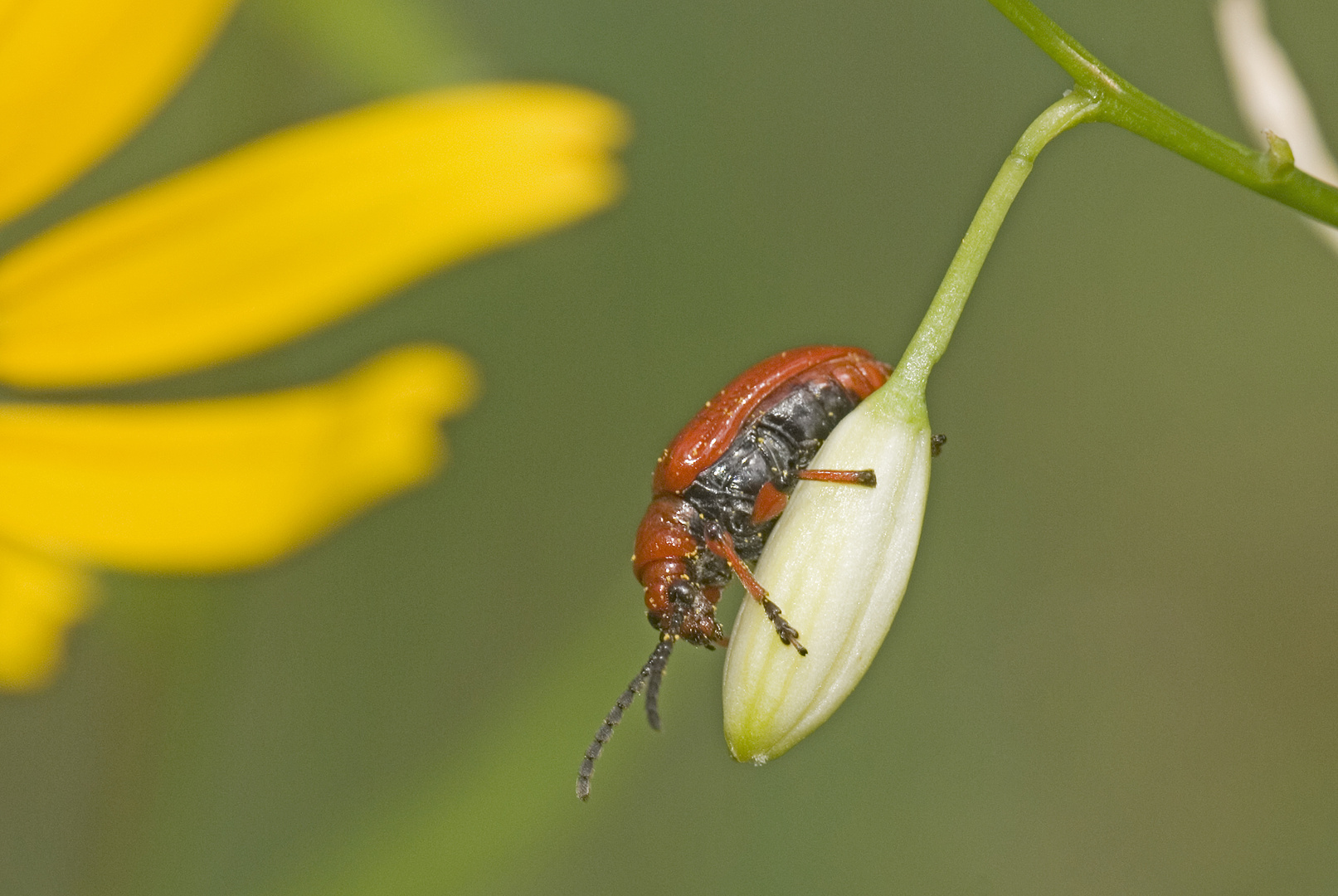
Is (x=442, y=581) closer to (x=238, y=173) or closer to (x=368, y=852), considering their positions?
(x=368, y=852)

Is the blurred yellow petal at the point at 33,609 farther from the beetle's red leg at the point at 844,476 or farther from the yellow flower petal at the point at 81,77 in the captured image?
the beetle's red leg at the point at 844,476

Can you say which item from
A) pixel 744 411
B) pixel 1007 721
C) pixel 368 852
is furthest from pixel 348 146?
pixel 1007 721

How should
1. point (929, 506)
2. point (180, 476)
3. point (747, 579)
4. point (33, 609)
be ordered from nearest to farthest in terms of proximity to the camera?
point (747, 579) < point (180, 476) < point (33, 609) < point (929, 506)

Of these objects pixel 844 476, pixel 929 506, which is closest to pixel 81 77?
pixel 844 476

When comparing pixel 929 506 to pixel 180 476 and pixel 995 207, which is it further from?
pixel 995 207

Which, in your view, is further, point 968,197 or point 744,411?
point 968,197

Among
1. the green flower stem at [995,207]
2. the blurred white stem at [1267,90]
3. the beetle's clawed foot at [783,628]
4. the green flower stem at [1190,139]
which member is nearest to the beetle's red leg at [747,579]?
the beetle's clawed foot at [783,628]
